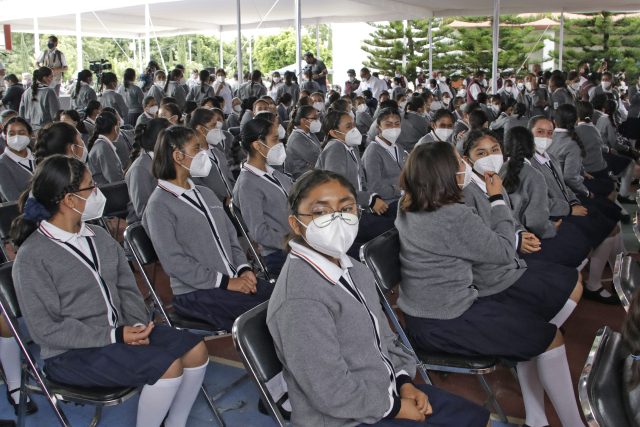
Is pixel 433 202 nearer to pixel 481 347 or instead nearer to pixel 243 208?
pixel 481 347

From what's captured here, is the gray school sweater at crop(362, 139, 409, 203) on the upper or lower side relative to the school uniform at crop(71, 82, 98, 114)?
lower

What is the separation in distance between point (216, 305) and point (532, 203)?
1766 millimetres

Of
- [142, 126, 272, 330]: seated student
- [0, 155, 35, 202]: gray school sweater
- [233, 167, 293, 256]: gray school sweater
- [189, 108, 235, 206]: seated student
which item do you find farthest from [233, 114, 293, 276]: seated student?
[0, 155, 35, 202]: gray school sweater

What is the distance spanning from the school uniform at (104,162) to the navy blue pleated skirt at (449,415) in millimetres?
3637

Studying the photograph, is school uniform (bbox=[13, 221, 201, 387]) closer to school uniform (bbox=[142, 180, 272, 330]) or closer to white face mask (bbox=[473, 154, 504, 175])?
school uniform (bbox=[142, 180, 272, 330])

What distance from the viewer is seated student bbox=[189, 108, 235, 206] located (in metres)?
4.69

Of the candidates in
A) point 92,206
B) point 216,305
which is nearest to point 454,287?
point 216,305

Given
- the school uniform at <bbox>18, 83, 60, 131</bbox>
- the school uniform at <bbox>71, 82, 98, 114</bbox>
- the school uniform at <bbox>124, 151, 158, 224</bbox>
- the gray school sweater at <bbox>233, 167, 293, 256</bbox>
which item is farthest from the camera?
the school uniform at <bbox>71, 82, 98, 114</bbox>

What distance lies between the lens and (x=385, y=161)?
14.9 feet

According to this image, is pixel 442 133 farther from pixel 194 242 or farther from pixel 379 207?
pixel 194 242

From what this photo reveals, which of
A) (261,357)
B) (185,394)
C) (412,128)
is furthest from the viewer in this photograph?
(412,128)

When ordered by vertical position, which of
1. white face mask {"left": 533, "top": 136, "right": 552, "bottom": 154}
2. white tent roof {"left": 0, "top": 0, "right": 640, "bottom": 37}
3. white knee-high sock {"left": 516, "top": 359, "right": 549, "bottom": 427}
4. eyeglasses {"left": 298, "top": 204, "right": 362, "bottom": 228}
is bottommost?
white knee-high sock {"left": 516, "top": 359, "right": 549, "bottom": 427}

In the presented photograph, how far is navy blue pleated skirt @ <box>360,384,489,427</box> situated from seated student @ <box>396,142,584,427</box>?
417mm

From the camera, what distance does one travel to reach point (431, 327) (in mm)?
2334
